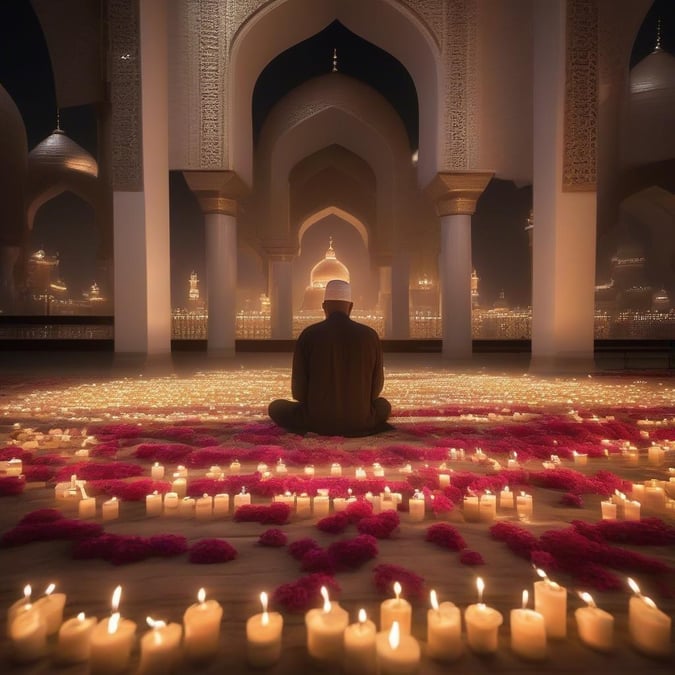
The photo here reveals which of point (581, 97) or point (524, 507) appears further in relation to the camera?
point (581, 97)

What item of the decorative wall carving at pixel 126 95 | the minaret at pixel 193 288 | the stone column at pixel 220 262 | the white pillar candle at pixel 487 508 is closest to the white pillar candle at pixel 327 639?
the white pillar candle at pixel 487 508

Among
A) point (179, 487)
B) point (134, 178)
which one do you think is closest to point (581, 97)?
point (134, 178)

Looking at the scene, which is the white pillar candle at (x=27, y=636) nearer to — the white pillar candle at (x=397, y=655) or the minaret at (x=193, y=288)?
the white pillar candle at (x=397, y=655)

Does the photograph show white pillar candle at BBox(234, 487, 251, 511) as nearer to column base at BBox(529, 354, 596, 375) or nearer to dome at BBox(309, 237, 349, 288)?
column base at BBox(529, 354, 596, 375)

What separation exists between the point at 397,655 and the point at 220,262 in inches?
282

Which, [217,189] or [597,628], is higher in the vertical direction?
[217,189]

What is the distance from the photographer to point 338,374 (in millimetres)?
2391

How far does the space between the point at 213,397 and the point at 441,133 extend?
4698mm

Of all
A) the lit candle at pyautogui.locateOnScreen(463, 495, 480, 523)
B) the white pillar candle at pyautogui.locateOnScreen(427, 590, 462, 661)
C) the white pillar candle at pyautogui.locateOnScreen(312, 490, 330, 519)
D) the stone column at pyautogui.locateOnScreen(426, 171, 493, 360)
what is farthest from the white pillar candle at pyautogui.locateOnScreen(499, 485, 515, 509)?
the stone column at pyautogui.locateOnScreen(426, 171, 493, 360)

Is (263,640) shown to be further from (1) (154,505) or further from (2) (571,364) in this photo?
(2) (571,364)

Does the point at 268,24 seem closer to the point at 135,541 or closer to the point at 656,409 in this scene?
the point at 656,409

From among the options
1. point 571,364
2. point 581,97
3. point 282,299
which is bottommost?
point 571,364

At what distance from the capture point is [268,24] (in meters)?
7.03

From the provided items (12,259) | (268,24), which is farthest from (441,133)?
(12,259)
